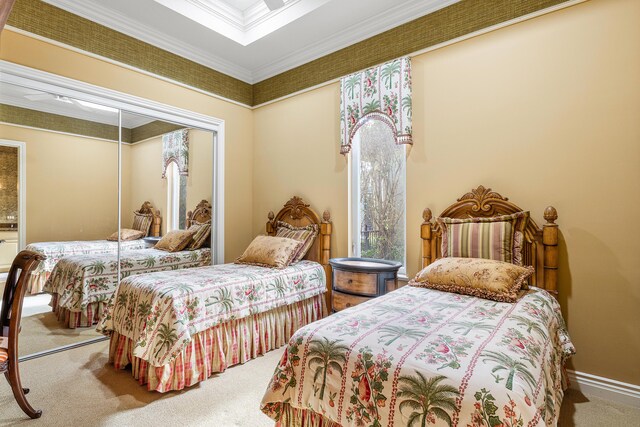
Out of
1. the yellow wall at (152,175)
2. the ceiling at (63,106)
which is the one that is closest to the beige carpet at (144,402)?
the yellow wall at (152,175)

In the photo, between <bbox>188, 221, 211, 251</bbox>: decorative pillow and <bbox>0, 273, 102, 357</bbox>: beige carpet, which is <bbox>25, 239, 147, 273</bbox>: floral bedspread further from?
<bbox>188, 221, 211, 251</bbox>: decorative pillow

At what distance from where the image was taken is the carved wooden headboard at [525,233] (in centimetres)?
224

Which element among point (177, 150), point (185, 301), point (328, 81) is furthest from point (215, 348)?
point (328, 81)

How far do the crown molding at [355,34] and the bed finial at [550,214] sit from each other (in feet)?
6.00

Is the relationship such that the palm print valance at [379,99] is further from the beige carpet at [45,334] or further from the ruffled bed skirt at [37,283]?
the beige carpet at [45,334]

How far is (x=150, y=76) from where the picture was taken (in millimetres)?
3328

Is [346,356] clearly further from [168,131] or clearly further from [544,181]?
[168,131]

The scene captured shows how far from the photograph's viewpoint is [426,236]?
9.04ft

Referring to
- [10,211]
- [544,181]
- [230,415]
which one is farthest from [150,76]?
[544,181]

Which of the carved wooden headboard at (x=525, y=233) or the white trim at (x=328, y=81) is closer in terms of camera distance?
the carved wooden headboard at (x=525, y=233)

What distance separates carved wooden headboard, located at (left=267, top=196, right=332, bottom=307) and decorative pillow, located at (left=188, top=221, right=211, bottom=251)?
27.8 inches

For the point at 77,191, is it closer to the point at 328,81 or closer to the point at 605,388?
the point at 328,81

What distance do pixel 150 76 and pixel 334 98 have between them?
187cm

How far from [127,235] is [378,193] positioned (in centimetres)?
247
